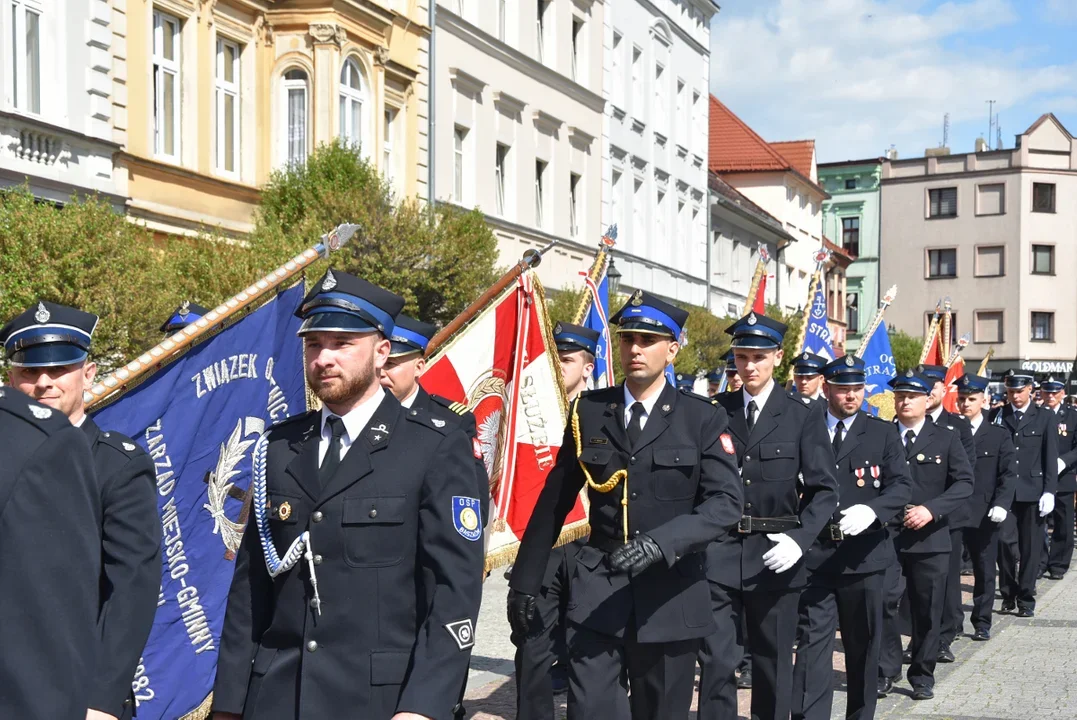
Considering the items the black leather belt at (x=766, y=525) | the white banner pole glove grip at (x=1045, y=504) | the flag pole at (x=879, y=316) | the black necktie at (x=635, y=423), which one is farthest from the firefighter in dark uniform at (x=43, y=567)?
the flag pole at (x=879, y=316)

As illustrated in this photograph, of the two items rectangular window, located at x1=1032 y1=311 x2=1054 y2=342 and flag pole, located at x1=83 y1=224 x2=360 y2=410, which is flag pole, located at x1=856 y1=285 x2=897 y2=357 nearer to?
flag pole, located at x1=83 y1=224 x2=360 y2=410

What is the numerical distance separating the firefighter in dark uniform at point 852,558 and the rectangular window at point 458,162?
20.0 meters

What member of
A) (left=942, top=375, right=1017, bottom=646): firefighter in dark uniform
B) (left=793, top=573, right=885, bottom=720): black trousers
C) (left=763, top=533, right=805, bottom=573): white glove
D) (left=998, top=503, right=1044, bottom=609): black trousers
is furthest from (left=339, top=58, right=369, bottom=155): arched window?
(left=763, top=533, right=805, bottom=573): white glove

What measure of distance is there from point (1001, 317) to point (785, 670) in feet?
226

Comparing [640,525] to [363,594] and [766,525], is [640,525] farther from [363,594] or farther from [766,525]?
[363,594]

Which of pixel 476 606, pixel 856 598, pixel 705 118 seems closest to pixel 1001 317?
pixel 705 118

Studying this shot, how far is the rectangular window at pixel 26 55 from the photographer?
17.5 metres

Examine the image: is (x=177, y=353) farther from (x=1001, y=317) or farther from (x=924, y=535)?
(x=1001, y=317)

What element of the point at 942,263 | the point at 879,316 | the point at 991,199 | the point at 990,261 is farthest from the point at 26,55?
the point at 942,263

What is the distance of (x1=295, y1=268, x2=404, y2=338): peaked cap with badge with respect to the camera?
167 inches

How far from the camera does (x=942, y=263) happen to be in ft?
246

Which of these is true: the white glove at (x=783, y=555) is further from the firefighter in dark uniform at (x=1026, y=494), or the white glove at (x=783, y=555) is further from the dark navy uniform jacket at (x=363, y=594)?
the firefighter in dark uniform at (x=1026, y=494)

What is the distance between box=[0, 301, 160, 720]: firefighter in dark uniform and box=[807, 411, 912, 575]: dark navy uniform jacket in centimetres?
499

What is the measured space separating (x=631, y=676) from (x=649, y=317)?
143 centimetres
